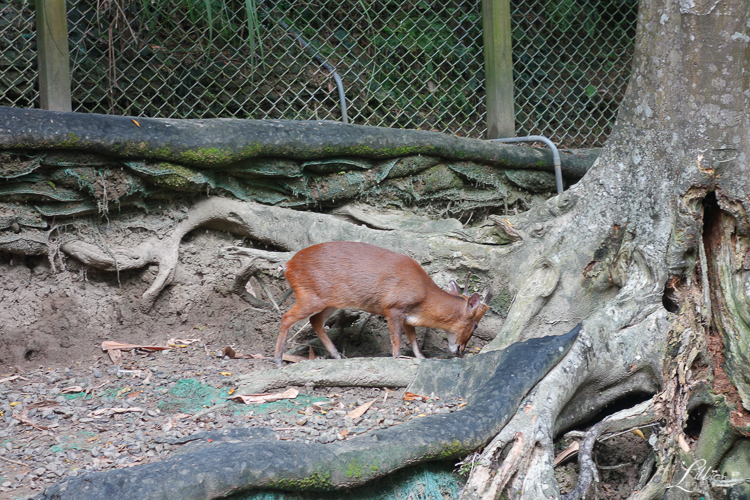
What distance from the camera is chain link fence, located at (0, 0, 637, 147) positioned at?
17.9 ft

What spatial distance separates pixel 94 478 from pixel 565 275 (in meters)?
3.11

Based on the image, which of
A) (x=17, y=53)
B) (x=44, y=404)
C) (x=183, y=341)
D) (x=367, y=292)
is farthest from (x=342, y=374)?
(x=17, y=53)

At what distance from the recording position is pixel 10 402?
145 inches

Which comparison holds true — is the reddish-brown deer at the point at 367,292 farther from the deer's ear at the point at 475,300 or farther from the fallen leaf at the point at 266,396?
the fallen leaf at the point at 266,396

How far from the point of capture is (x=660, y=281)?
4035 millimetres

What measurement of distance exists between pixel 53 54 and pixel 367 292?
8.98ft

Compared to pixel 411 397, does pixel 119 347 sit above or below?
below

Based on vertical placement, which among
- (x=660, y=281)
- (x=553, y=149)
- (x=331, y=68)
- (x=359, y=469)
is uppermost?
(x=331, y=68)

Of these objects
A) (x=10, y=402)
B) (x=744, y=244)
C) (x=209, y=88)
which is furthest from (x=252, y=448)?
(x=209, y=88)

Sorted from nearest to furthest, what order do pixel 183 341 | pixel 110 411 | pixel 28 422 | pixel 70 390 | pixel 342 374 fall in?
pixel 28 422
pixel 110 411
pixel 70 390
pixel 342 374
pixel 183 341

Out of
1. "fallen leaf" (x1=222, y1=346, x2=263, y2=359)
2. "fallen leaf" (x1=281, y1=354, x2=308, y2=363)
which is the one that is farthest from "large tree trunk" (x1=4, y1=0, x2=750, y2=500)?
"fallen leaf" (x1=222, y1=346, x2=263, y2=359)

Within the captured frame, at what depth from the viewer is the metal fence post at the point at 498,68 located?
6.07m

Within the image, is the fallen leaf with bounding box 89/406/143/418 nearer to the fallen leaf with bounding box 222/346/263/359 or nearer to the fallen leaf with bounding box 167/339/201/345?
the fallen leaf with bounding box 222/346/263/359

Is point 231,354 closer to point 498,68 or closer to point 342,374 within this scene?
point 342,374
